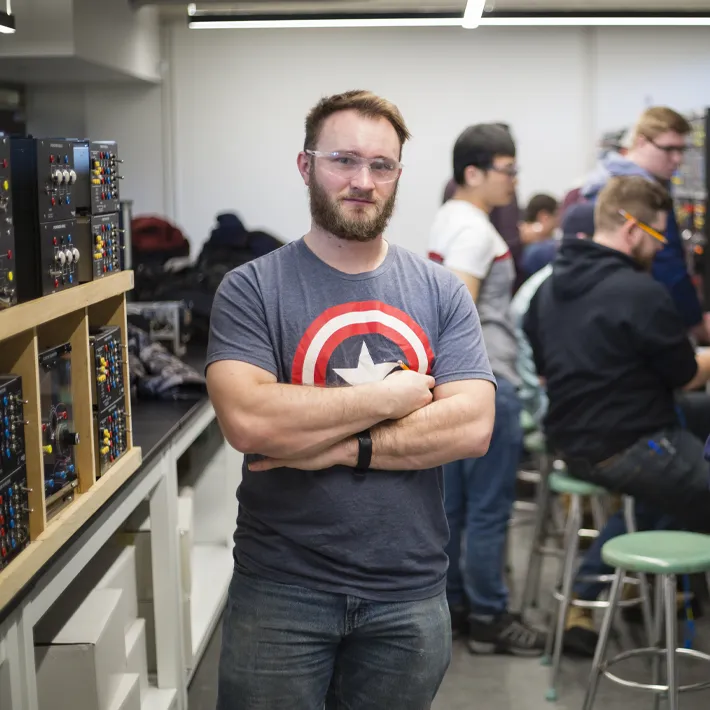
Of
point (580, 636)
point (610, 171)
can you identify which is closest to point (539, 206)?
point (610, 171)

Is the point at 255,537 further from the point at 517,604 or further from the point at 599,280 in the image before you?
the point at 517,604

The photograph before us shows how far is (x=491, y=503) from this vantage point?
3371mm

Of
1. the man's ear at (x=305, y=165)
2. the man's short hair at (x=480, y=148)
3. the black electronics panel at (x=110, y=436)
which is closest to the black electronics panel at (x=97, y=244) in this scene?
the black electronics panel at (x=110, y=436)

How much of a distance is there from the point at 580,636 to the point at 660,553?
0.81 metres

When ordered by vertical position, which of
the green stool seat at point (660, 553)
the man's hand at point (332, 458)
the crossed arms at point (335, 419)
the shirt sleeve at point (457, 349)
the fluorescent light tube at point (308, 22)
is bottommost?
the green stool seat at point (660, 553)

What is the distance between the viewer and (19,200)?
1.76 m

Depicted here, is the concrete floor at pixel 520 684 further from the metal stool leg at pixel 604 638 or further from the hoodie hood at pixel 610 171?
the hoodie hood at pixel 610 171

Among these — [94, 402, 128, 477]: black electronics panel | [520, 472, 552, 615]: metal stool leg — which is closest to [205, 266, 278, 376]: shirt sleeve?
[94, 402, 128, 477]: black electronics panel

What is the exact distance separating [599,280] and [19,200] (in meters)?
1.81

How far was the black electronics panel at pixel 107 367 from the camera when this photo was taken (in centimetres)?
214

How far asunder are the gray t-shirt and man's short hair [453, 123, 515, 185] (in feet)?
5.27

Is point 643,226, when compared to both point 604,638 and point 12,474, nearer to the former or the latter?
point 604,638

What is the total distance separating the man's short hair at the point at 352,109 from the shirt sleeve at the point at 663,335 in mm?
1390

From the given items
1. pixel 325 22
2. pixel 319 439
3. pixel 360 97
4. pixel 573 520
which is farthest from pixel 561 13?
pixel 319 439
